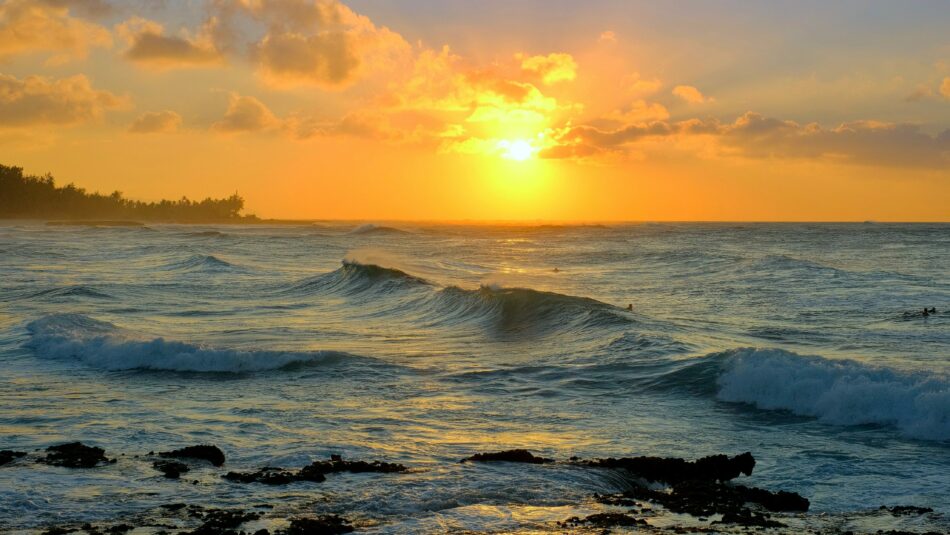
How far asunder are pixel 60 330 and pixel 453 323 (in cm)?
990

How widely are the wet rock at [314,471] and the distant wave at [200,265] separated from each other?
113ft

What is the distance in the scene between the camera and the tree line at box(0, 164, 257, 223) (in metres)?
140

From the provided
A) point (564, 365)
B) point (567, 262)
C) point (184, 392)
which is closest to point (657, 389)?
point (564, 365)

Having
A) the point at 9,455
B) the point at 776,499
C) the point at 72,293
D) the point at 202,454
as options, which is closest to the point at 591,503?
the point at 776,499

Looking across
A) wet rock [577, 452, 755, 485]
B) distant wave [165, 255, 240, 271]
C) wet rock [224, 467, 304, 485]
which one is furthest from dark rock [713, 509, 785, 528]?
distant wave [165, 255, 240, 271]

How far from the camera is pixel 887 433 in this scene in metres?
12.0

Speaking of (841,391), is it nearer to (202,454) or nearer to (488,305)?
(202,454)

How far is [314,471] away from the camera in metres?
9.28

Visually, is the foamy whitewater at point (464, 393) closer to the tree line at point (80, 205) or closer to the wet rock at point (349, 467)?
the wet rock at point (349, 467)

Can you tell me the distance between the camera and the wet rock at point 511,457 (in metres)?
9.89

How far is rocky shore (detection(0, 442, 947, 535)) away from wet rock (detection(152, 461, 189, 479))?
0.01 metres

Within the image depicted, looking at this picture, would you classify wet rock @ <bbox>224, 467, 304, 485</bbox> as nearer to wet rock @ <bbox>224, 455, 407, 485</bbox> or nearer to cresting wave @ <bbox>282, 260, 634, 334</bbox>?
wet rock @ <bbox>224, 455, 407, 485</bbox>

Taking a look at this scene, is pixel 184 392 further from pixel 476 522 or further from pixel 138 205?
pixel 138 205

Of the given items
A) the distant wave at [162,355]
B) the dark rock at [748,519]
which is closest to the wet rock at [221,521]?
the dark rock at [748,519]
